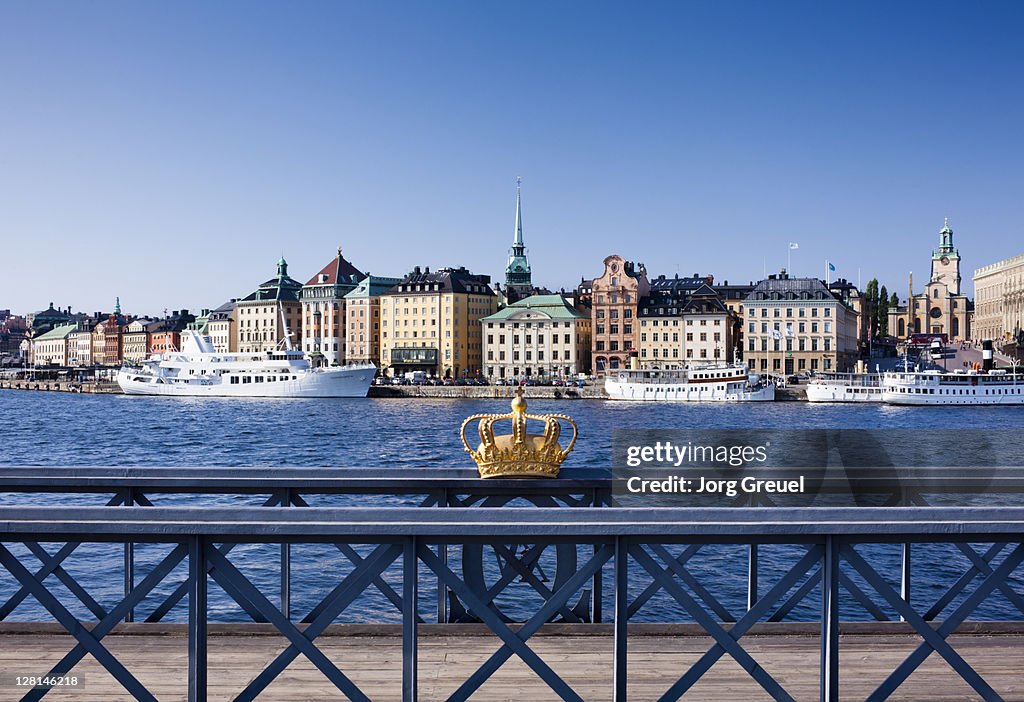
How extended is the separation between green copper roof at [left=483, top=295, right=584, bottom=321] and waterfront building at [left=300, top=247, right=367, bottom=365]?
89.4 ft

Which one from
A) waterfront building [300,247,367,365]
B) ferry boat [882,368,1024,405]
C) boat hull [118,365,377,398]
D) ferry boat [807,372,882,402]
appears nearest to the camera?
ferry boat [882,368,1024,405]

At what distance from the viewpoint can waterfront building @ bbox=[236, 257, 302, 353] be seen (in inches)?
6398

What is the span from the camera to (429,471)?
32.7 ft

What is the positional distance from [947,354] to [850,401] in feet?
161

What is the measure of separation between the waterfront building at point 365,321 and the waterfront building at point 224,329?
27261 mm

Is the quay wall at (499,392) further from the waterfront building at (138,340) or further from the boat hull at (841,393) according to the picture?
the waterfront building at (138,340)

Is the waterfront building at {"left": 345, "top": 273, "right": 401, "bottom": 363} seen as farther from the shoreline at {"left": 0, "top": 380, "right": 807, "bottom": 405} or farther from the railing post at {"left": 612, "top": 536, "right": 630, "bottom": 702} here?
the railing post at {"left": 612, "top": 536, "right": 630, "bottom": 702}

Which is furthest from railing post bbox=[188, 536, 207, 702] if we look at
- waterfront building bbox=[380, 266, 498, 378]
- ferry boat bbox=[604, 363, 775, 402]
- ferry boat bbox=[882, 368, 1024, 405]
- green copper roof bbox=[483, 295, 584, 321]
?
waterfront building bbox=[380, 266, 498, 378]

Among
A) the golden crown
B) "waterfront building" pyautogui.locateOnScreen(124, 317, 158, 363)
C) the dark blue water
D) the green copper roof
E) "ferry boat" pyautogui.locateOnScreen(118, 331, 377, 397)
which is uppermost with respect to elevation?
the green copper roof

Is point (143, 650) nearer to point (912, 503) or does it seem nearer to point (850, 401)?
point (912, 503)

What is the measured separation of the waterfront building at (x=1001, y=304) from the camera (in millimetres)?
155875

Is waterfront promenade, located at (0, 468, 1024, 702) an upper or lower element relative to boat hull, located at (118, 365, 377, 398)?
upper

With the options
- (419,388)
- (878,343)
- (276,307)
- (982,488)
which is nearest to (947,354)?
(878,343)

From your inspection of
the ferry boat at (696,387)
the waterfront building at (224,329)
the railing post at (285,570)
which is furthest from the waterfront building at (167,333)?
the railing post at (285,570)
